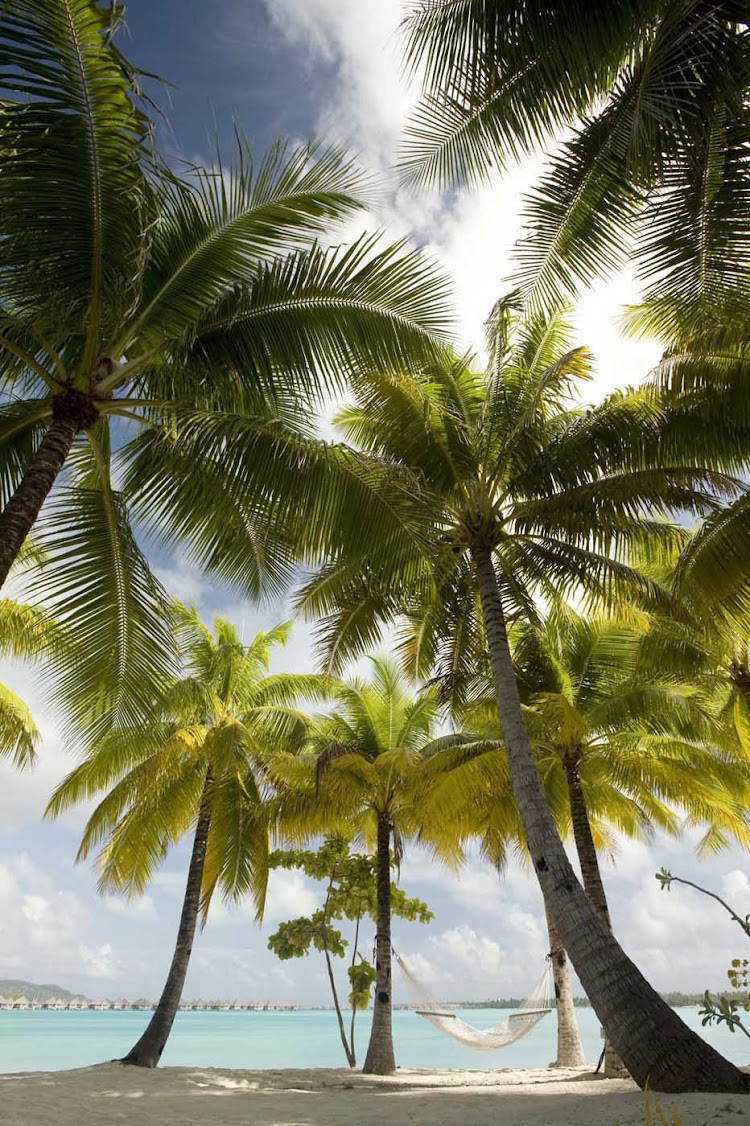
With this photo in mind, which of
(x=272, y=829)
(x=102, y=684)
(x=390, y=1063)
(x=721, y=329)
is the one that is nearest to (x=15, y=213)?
(x=102, y=684)

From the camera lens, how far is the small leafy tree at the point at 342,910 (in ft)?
48.9

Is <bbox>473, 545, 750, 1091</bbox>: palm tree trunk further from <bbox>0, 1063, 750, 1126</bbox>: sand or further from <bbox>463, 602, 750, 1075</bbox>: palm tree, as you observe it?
<bbox>463, 602, 750, 1075</bbox>: palm tree

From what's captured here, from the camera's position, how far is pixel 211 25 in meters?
6.20

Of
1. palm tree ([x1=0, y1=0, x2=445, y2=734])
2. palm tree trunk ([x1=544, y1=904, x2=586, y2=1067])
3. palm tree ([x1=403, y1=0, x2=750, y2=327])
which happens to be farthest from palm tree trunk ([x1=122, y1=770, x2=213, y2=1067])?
palm tree ([x1=403, y1=0, x2=750, y2=327])

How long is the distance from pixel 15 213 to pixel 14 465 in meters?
1.92

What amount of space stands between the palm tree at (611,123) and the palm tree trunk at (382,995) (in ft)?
34.3

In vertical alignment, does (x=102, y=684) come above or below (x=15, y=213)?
below

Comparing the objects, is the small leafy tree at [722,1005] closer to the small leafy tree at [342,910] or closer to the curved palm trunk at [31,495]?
the curved palm trunk at [31,495]

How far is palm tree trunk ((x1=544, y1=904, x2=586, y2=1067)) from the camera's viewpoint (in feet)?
42.6

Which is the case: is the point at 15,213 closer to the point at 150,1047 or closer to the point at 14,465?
the point at 14,465

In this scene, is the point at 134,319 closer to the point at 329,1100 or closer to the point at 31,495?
the point at 31,495

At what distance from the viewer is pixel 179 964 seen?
12.6 metres

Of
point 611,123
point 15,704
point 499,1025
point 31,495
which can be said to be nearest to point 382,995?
point 499,1025

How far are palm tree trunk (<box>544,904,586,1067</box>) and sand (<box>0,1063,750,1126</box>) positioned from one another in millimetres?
884
